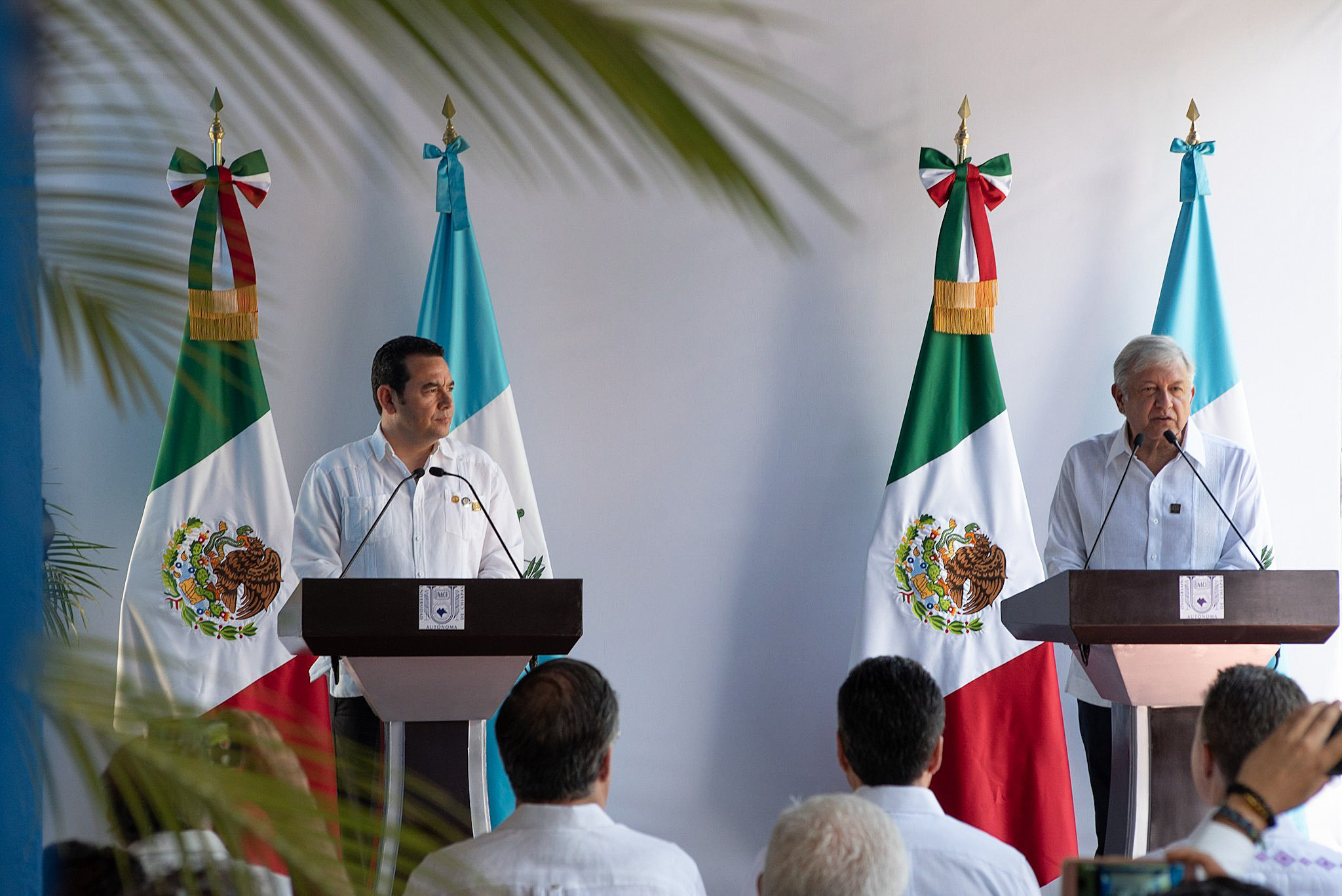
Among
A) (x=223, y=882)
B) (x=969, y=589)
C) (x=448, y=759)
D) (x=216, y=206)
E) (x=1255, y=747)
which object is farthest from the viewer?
(x=969, y=589)

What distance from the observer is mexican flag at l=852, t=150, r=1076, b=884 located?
14.8 ft

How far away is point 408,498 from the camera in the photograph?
380cm

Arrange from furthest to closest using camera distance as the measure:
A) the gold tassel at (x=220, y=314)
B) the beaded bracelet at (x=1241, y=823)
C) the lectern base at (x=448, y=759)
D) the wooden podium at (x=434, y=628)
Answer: the gold tassel at (x=220, y=314)
the lectern base at (x=448, y=759)
the wooden podium at (x=434, y=628)
the beaded bracelet at (x=1241, y=823)

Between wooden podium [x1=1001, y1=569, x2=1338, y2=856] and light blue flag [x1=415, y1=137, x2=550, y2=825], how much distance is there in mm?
2171

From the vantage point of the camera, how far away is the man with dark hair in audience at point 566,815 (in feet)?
6.77

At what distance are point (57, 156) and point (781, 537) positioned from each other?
4.38m

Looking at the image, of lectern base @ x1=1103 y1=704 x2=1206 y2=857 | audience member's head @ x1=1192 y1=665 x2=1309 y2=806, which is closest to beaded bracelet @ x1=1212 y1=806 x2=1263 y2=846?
audience member's head @ x1=1192 y1=665 x2=1309 y2=806

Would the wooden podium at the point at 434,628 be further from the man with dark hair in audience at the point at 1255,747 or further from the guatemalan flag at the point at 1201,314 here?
the guatemalan flag at the point at 1201,314

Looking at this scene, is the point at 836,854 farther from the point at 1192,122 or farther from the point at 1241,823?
the point at 1192,122

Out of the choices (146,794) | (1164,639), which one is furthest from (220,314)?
(146,794)

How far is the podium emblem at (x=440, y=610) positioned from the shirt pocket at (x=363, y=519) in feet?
3.46

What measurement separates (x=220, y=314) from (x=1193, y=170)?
3.46 metres

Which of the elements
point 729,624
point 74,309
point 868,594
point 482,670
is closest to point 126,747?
point 74,309

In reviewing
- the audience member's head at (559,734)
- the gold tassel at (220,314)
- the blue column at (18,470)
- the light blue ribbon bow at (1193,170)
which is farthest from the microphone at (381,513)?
the light blue ribbon bow at (1193,170)
